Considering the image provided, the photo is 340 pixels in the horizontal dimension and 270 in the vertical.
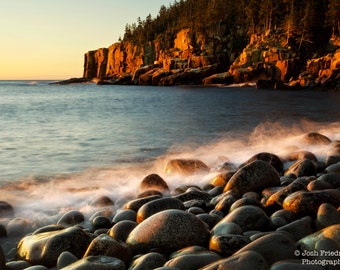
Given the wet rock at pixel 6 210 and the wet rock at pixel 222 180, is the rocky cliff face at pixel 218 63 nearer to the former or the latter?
the wet rock at pixel 222 180

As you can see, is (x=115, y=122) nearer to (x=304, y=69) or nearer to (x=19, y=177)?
(x=19, y=177)

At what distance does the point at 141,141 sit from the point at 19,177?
24.4 feet

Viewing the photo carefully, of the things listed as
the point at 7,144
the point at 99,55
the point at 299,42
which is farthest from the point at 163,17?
the point at 7,144

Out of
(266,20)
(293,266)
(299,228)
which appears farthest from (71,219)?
(266,20)

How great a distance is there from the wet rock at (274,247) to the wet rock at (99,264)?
137 centimetres

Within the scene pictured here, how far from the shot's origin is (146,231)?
5.42m

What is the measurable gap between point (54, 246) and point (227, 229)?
236 cm

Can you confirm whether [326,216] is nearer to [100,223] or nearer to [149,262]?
[149,262]

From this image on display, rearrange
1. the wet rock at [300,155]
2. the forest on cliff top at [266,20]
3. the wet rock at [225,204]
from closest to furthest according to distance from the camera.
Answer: the wet rock at [225,204]
the wet rock at [300,155]
the forest on cliff top at [266,20]

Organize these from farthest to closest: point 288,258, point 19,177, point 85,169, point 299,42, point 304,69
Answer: point 299,42, point 304,69, point 85,169, point 19,177, point 288,258

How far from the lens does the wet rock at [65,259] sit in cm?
504

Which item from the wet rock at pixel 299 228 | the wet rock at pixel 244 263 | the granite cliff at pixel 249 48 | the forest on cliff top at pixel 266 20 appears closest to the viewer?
the wet rock at pixel 244 263

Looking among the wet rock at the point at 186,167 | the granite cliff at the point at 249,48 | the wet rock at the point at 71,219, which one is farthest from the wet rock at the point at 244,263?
the granite cliff at the point at 249,48

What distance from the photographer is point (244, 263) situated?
12.7 ft
